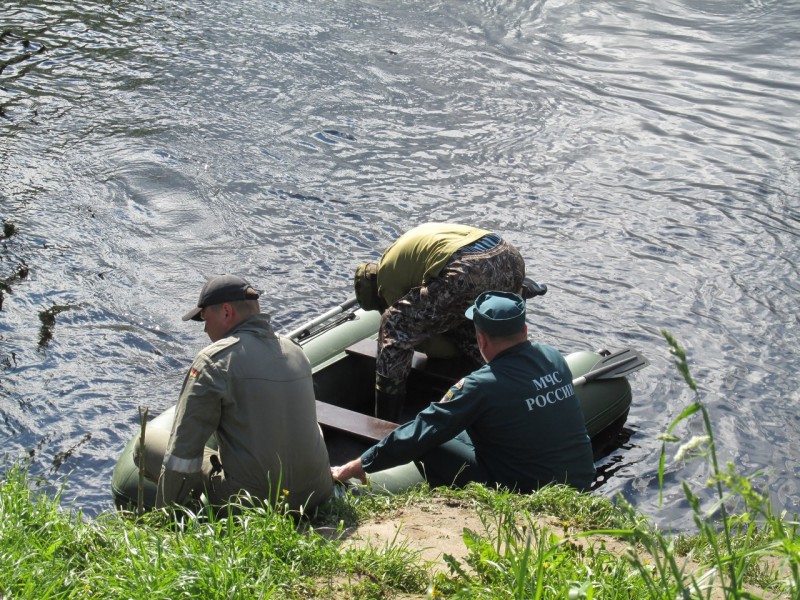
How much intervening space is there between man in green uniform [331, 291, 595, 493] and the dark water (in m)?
1.46

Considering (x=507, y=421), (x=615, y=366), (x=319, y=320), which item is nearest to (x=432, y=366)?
(x=319, y=320)

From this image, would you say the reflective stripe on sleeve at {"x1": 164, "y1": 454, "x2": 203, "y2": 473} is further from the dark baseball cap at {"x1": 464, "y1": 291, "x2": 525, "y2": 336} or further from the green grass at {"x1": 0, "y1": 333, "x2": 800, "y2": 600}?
the dark baseball cap at {"x1": 464, "y1": 291, "x2": 525, "y2": 336}

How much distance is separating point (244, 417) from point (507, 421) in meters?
1.28

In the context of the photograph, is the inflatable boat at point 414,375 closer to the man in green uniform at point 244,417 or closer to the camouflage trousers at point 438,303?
the camouflage trousers at point 438,303

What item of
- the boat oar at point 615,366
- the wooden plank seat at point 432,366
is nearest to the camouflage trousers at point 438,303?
the wooden plank seat at point 432,366

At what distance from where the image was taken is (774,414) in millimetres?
7234

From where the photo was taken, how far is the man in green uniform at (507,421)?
4750 millimetres

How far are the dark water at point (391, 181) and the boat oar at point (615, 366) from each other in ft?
1.93

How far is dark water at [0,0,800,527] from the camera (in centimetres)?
750

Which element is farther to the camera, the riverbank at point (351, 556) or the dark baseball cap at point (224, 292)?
the dark baseball cap at point (224, 292)

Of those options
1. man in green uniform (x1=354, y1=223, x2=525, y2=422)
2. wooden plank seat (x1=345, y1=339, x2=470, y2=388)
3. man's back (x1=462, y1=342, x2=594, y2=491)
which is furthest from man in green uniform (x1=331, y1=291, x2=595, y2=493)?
wooden plank seat (x1=345, y1=339, x2=470, y2=388)

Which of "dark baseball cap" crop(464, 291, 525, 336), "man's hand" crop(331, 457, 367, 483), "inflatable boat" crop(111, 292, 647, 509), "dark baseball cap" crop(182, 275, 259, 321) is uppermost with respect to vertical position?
"dark baseball cap" crop(182, 275, 259, 321)

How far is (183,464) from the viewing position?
4297 millimetres

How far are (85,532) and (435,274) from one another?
2838mm
